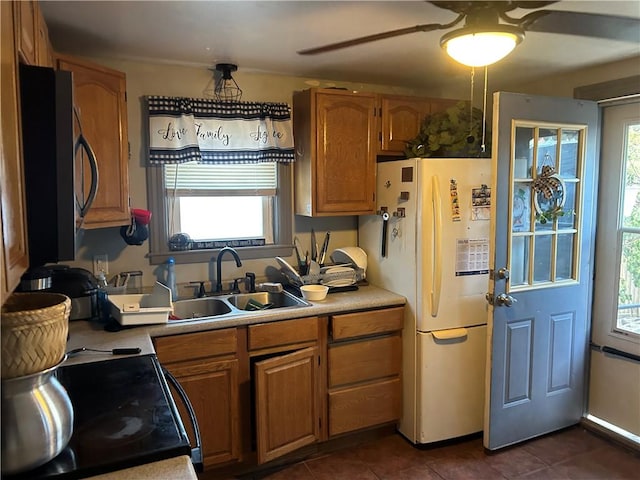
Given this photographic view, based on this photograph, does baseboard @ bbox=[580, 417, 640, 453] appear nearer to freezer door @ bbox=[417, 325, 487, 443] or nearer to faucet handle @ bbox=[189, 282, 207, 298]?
freezer door @ bbox=[417, 325, 487, 443]

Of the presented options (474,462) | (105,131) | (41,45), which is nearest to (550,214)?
(474,462)

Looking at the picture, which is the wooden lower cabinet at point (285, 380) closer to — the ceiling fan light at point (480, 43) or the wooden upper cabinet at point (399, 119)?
the wooden upper cabinet at point (399, 119)

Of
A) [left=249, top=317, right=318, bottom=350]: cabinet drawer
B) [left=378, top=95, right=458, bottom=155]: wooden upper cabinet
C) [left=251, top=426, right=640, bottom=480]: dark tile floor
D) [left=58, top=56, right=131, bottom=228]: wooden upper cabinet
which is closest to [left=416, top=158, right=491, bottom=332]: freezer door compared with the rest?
[left=378, top=95, right=458, bottom=155]: wooden upper cabinet

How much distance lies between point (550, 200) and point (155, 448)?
2.40m

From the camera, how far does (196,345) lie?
2316 mm

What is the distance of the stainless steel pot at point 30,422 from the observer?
0.97 m

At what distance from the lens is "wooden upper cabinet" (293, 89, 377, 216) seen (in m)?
2.89

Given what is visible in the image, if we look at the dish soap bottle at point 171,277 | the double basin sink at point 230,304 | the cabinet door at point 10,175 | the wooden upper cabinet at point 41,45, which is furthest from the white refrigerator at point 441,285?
the cabinet door at point 10,175

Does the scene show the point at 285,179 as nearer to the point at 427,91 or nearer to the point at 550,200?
the point at 427,91

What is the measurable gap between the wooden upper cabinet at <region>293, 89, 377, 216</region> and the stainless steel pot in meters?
2.03

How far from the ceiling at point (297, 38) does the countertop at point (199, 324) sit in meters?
1.35

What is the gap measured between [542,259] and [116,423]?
2384 mm

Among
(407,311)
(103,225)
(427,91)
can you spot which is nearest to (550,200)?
(407,311)

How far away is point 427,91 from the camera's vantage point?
3.55 meters
